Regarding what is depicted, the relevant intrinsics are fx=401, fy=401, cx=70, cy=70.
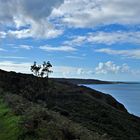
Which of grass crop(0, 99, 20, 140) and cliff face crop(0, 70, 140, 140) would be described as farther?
cliff face crop(0, 70, 140, 140)

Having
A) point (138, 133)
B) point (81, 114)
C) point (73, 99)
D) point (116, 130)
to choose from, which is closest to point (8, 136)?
point (116, 130)

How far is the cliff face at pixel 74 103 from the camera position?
4500 centimetres

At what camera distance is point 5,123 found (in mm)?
19672

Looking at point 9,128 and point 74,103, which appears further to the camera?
point 74,103

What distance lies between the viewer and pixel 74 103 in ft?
197

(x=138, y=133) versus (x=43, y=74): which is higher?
(x=43, y=74)

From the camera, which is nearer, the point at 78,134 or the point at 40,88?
the point at 78,134

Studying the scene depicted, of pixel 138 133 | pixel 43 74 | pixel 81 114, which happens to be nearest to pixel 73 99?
pixel 43 74

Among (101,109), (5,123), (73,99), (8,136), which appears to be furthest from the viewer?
(73,99)

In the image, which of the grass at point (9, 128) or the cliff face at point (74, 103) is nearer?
the grass at point (9, 128)

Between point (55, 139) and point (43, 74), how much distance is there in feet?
181

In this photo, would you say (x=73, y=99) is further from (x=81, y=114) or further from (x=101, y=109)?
(x=81, y=114)

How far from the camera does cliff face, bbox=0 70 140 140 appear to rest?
4500 centimetres

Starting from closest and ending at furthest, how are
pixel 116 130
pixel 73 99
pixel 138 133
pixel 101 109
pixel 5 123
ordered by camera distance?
pixel 5 123
pixel 116 130
pixel 138 133
pixel 101 109
pixel 73 99
